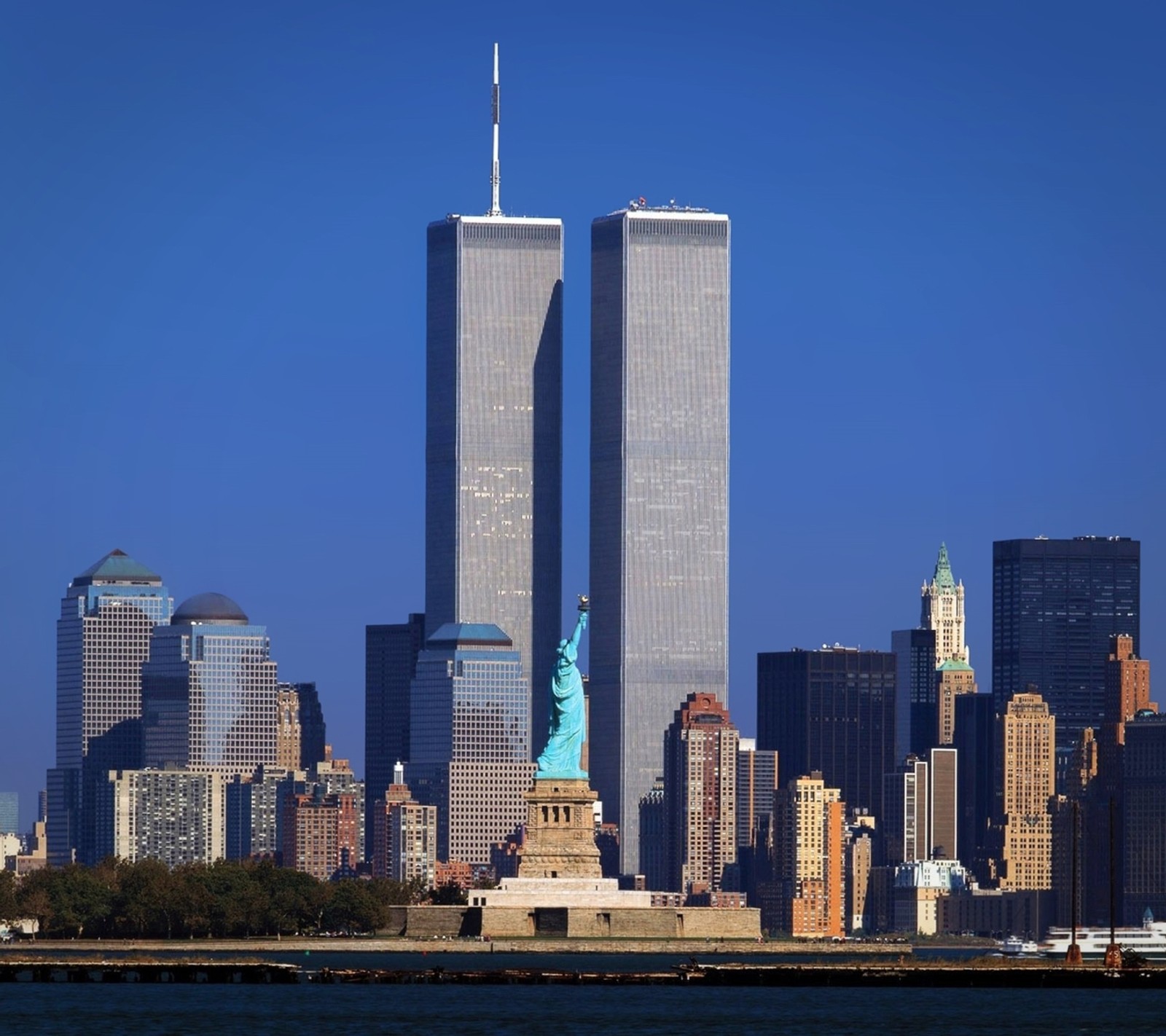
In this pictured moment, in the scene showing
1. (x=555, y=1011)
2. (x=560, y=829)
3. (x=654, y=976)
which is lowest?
(x=555, y=1011)

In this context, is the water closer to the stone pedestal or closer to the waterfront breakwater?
the waterfront breakwater

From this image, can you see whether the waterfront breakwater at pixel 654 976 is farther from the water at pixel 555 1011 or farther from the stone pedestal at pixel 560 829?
the stone pedestal at pixel 560 829

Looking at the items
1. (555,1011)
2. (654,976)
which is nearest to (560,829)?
(654,976)

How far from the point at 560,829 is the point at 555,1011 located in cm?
6102

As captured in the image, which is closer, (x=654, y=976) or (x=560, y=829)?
(x=654, y=976)

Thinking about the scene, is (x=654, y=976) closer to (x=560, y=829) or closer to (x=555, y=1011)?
(x=555, y=1011)

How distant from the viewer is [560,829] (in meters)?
199

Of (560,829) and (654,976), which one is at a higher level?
(560,829)

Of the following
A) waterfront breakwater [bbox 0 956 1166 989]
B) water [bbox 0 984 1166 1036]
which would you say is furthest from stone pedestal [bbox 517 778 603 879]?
water [bbox 0 984 1166 1036]

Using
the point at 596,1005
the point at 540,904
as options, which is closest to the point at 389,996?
the point at 596,1005

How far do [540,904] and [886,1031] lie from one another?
65.3m

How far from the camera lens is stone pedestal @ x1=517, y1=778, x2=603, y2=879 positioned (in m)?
197

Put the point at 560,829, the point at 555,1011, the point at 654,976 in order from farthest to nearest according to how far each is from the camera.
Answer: the point at 560,829 → the point at 654,976 → the point at 555,1011

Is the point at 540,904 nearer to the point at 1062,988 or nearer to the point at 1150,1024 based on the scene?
the point at 1062,988
